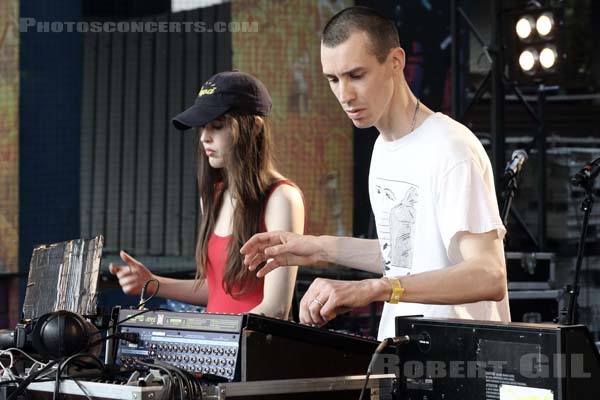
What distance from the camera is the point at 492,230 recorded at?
79.3 inches

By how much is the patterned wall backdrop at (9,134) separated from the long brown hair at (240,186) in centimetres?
280

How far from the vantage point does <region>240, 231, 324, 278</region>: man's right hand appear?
83.8 inches

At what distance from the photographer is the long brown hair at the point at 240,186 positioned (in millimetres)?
2570

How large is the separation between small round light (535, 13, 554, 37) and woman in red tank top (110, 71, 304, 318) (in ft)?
9.76

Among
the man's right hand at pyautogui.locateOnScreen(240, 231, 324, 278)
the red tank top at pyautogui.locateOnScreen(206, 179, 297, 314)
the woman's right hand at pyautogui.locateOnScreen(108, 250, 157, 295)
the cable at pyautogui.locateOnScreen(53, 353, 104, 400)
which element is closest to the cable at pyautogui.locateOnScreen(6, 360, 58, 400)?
the cable at pyautogui.locateOnScreen(53, 353, 104, 400)

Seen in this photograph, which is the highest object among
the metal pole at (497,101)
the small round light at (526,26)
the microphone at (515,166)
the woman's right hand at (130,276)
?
the small round light at (526,26)

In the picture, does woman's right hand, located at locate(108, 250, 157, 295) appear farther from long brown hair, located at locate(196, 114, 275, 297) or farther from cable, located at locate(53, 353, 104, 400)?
cable, located at locate(53, 353, 104, 400)

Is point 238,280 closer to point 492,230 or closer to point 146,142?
point 492,230

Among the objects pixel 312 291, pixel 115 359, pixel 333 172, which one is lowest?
pixel 115 359

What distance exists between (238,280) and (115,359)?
0.56 meters

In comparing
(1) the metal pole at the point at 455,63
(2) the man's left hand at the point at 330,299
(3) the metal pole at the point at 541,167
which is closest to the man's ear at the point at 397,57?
(2) the man's left hand at the point at 330,299

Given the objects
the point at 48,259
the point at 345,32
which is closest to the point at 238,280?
the point at 48,259

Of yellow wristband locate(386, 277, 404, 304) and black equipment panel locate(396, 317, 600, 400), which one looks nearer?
black equipment panel locate(396, 317, 600, 400)

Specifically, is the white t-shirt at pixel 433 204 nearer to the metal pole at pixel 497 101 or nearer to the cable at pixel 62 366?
the cable at pixel 62 366
